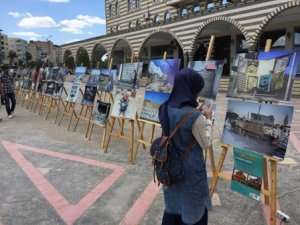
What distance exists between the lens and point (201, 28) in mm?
18547

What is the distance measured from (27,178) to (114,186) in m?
1.33

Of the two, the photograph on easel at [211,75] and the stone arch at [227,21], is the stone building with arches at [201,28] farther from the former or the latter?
the photograph on easel at [211,75]

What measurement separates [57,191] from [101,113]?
7.94 feet

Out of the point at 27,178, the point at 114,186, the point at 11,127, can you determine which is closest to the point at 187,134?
the point at 114,186

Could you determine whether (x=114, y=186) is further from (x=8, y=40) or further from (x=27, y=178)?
(x=8, y=40)

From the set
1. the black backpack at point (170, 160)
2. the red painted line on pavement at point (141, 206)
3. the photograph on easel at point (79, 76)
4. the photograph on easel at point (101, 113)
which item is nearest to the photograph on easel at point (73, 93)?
the photograph on easel at point (79, 76)

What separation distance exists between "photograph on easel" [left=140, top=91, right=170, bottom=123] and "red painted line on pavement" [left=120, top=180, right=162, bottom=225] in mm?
1063

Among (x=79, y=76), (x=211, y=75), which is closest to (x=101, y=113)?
(x=79, y=76)

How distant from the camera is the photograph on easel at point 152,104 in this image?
4.82 m

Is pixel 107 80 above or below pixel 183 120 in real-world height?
above

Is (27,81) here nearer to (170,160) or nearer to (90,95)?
(90,95)

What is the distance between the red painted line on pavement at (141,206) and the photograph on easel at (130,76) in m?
2.02

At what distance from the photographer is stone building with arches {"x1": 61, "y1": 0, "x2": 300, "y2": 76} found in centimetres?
1551

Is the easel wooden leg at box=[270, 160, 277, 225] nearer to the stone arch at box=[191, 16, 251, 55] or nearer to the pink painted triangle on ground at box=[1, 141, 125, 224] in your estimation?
the pink painted triangle on ground at box=[1, 141, 125, 224]
